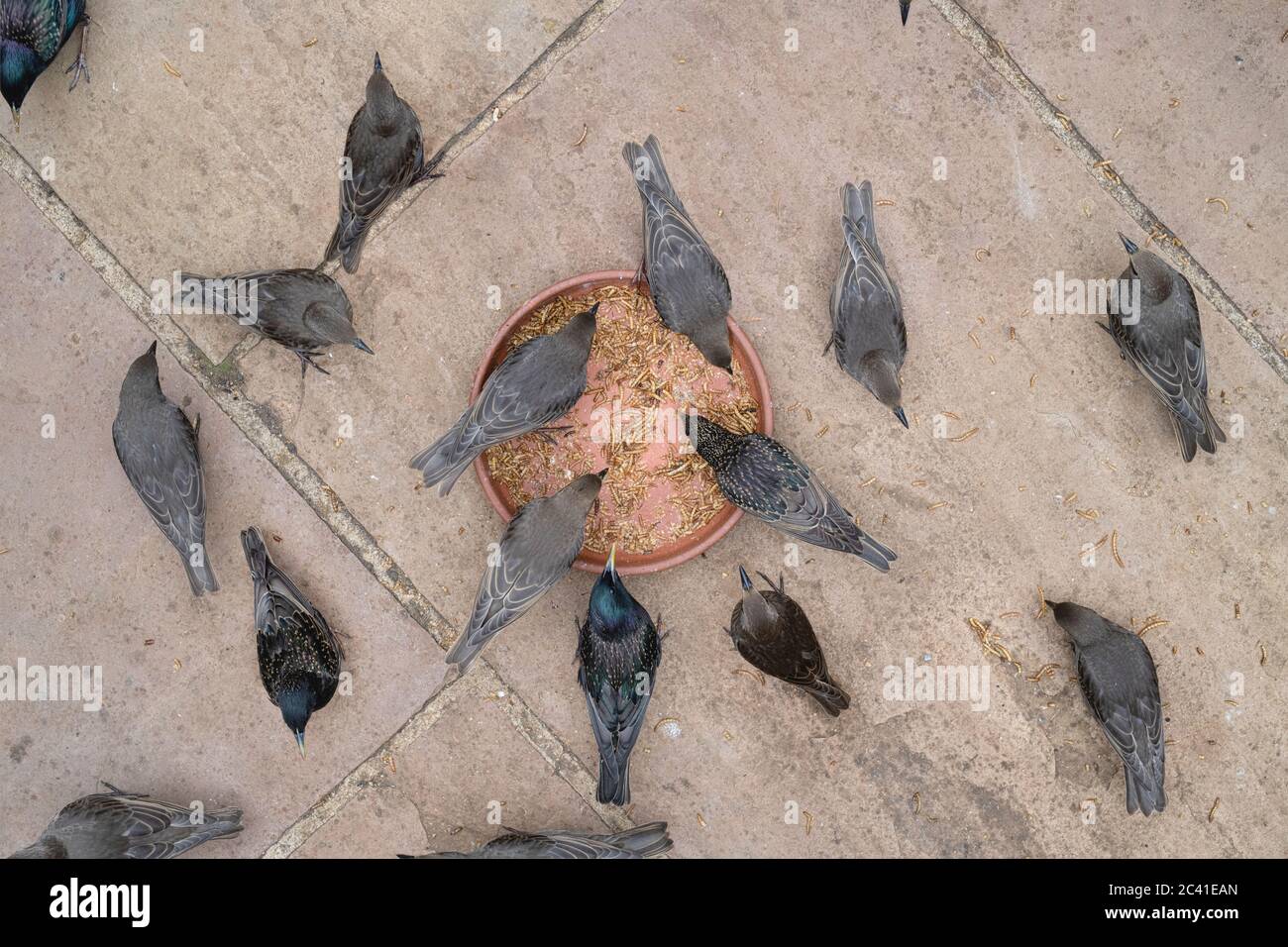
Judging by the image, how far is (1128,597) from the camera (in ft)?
16.6

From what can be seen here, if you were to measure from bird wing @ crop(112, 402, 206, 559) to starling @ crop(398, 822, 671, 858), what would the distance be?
2302 mm

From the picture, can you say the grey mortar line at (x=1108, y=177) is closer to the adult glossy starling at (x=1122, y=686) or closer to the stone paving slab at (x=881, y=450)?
the stone paving slab at (x=881, y=450)

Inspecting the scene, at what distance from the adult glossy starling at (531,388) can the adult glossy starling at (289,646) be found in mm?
1273

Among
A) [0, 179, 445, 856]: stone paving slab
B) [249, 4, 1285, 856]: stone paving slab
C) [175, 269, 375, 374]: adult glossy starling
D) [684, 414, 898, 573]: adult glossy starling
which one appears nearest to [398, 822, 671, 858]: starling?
[249, 4, 1285, 856]: stone paving slab

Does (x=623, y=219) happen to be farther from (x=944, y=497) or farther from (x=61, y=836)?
(x=61, y=836)

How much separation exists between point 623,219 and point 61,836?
4525 mm

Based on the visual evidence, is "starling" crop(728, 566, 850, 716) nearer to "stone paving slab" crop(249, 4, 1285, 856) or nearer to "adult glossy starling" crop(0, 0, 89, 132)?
"stone paving slab" crop(249, 4, 1285, 856)

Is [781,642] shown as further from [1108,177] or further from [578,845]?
[1108,177]

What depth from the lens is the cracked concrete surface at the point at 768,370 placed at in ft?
16.5

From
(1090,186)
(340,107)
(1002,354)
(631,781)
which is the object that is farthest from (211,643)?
(1090,186)

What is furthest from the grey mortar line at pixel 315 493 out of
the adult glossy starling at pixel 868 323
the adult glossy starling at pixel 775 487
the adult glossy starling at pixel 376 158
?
the adult glossy starling at pixel 868 323

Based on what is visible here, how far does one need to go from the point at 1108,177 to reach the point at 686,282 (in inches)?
101

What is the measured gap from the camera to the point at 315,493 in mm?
5102

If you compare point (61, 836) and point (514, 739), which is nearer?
point (61, 836)
